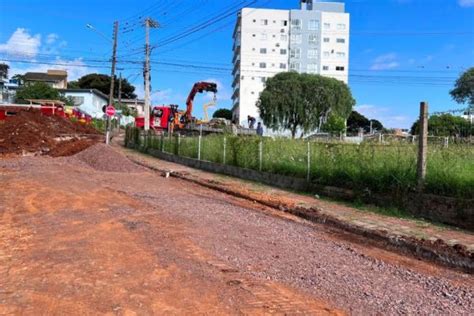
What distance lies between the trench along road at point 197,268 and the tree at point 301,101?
68.7 metres

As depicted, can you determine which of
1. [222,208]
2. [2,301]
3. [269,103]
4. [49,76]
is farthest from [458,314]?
[49,76]

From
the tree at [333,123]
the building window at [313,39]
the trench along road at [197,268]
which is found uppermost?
the building window at [313,39]

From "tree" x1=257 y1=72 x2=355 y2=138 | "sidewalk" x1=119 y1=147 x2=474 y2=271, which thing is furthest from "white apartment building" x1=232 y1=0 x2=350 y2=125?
"sidewalk" x1=119 y1=147 x2=474 y2=271

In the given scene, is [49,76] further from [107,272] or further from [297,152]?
[107,272]

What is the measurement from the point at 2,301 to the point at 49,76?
4430 inches

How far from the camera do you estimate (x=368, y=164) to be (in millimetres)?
13266

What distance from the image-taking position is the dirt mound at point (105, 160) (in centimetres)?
2327

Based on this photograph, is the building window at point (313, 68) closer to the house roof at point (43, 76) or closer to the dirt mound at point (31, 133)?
the house roof at point (43, 76)

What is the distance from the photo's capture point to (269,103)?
262ft

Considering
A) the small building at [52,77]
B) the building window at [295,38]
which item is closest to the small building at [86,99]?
the small building at [52,77]

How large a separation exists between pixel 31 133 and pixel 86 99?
57.3m

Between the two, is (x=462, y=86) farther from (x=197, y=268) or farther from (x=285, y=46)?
(x=197, y=268)

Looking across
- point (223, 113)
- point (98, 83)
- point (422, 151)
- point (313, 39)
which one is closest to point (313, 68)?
point (313, 39)

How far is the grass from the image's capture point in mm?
10977
